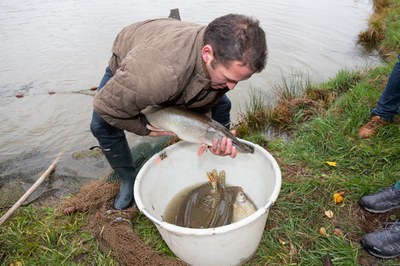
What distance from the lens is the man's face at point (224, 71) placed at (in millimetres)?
1894

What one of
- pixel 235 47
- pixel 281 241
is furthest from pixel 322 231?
pixel 235 47

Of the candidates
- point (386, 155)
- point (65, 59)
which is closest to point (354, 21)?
point (386, 155)

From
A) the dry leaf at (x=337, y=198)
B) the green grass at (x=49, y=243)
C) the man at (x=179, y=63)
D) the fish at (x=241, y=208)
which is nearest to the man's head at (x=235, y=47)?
the man at (x=179, y=63)

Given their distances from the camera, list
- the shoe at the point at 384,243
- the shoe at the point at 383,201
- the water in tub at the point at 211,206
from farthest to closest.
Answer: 1. the water in tub at the point at 211,206
2. the shoe at the point at 383,201
3. the shoe at the point at 384,243

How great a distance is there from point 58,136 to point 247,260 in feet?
11.9

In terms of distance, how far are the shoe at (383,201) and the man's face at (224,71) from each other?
1.51 m

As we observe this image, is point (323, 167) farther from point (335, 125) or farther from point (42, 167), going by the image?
point (42, 167)

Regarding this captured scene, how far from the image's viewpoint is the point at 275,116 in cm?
430

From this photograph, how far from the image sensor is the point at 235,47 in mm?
1823

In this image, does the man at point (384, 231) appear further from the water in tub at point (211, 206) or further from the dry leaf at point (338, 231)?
the water in tub at point (211, 206)

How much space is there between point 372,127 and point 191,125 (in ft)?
6.66

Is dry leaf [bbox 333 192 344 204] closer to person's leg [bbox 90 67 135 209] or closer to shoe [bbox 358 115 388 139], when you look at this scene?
shoe [bbox 358 115 388 139]

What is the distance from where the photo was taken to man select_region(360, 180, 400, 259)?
2232 millimetres

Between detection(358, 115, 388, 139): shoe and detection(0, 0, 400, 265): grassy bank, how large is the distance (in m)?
0.07
